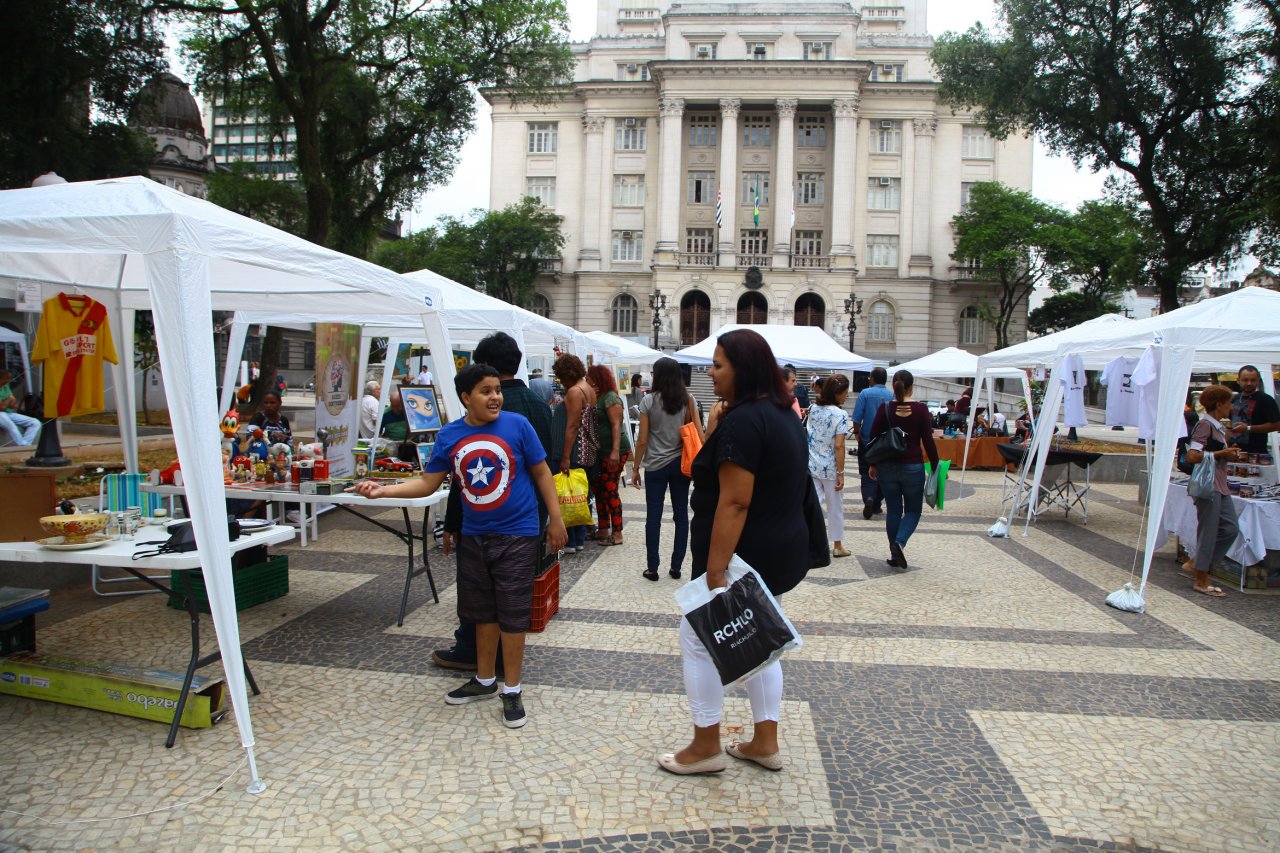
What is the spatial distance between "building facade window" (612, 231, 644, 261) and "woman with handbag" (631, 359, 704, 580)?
4296 cm

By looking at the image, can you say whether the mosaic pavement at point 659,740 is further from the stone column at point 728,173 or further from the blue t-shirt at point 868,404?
the stone column at point 728,173

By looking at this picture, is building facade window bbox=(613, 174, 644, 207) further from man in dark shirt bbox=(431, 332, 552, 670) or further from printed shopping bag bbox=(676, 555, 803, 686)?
printed shopping bag bbox=(676, 555, 803, 686)

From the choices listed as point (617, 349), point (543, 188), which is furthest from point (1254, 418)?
point (543, 188)

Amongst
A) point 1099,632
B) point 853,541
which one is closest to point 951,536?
point 853,541

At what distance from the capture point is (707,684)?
10.5 feet

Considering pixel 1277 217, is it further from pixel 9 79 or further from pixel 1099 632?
pixel 9 79

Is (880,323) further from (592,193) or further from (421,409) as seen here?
(421,409)

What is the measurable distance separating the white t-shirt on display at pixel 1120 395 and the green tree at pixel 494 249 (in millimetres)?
38666

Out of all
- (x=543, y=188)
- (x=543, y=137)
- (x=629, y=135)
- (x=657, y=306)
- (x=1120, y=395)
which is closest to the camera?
(x=1120, y=395)

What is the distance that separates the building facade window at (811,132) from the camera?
154 feet

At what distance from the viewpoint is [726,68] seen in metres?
44.5

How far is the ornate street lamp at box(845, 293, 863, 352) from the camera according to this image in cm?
4112

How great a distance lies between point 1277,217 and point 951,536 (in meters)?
12.6

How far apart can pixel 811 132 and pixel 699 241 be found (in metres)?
9.42
